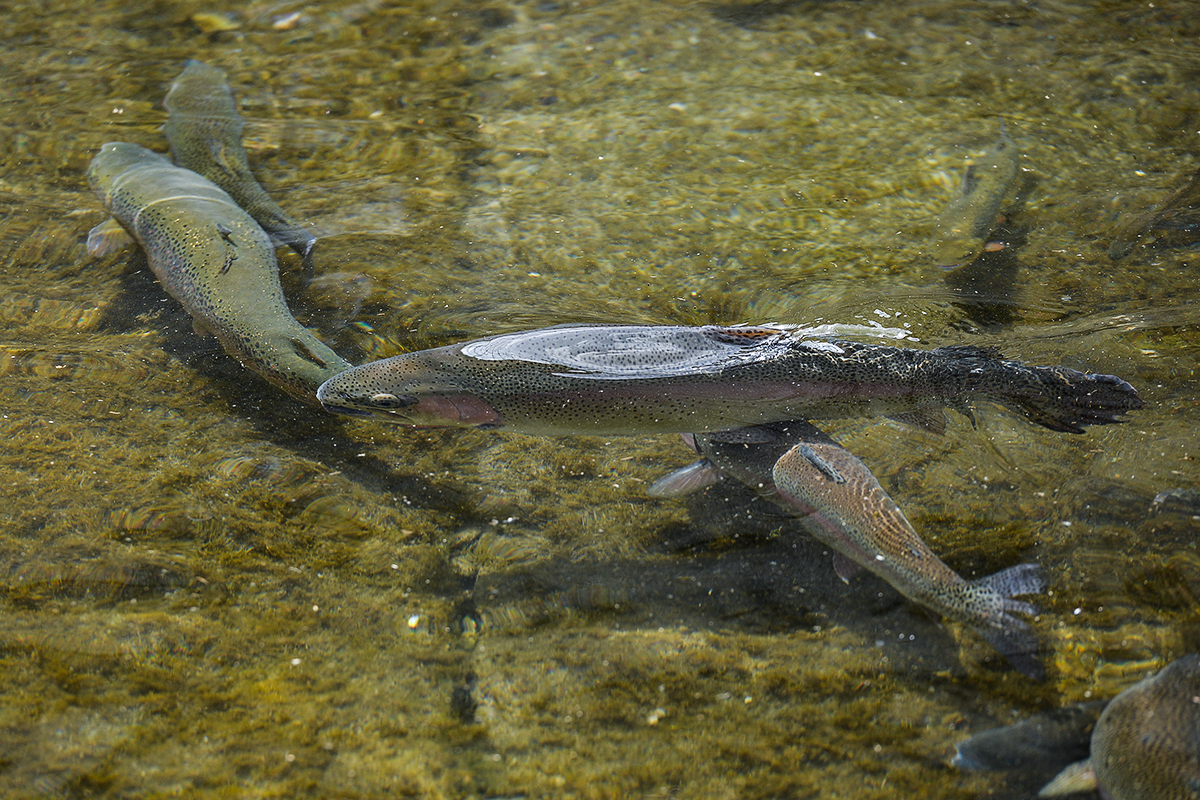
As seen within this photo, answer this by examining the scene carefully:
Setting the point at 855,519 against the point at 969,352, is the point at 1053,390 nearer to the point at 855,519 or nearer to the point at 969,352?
the point at 969,352

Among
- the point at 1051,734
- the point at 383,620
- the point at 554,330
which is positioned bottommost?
the point at 383,620

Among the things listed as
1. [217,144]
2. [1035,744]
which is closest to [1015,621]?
[1035,744]

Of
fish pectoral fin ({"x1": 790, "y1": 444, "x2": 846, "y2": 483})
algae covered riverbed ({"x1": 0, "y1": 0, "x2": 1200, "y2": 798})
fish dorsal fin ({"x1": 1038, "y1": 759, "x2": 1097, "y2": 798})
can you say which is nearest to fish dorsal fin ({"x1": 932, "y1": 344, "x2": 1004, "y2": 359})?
algae covered riverbed ({"x1": 0, "y1": 0, "x2": 1200, "y2": 798})

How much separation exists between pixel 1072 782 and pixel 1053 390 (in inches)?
61.0

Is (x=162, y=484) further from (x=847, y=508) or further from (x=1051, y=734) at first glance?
(x=1051, y=734)

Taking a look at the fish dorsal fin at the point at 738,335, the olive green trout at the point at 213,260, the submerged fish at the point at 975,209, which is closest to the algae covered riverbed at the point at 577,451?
the submerged fish at the point at 975,209

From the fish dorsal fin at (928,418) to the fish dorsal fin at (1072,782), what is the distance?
4.76ft

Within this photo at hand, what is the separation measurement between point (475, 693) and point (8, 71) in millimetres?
6608

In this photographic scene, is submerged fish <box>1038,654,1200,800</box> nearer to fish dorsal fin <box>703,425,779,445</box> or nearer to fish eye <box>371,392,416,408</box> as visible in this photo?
fish dorsal fin <box>703,425,779,445</box>

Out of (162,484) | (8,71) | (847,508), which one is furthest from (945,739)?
(8,71)

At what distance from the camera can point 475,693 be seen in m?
2.77

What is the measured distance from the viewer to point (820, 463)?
10.6 feet

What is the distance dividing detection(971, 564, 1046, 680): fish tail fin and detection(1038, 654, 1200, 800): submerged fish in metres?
0.26

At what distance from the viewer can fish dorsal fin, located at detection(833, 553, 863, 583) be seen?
3.08 metres
